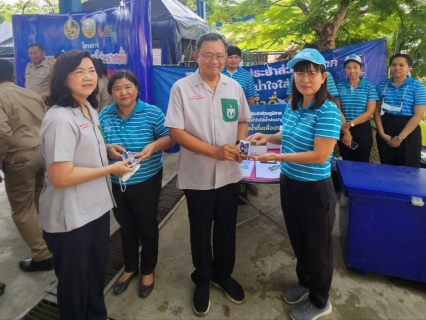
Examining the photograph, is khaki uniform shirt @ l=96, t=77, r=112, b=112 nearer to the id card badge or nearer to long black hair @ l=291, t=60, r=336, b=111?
long black hair @ l=291, t=60, r=336, b=111

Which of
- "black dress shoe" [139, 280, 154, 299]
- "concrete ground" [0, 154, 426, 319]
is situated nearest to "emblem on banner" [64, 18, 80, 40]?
"concrete ground" [0, 154, 426, 319]

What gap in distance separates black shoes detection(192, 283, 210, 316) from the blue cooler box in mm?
1215

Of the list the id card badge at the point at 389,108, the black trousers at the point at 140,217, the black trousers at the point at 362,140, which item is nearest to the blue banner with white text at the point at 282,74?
the black trousers at the point at 362,140

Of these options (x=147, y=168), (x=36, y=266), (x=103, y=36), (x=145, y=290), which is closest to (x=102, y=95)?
(x=103, y=36)

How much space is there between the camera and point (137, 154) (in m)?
1.84

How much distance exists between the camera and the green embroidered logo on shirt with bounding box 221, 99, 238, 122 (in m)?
1.88

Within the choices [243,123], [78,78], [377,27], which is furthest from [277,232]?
[377,27]

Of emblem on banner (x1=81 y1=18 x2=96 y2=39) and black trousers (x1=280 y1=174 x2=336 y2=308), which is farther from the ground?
emblem on banner (x1=81 y1=18 x2=96 y2=39)

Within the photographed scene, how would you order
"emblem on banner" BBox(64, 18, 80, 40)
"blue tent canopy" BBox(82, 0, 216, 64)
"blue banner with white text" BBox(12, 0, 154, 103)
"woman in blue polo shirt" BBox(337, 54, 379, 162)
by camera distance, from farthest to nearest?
"blue tent canopy" BBox(82, 0, 216, 64), "emblem on banner" BBox(64, 18, 80, 40), "blue banner with white text" BBox(12, 0, 154, 103), "woman in blue polo shirt" BBox(337, 54, 379, 162)

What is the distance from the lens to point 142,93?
502 centimetres

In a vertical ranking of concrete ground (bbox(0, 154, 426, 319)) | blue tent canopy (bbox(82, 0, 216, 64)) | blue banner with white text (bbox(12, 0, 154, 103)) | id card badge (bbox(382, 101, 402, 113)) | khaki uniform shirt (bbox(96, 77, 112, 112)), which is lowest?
concrete ground (bbox(0, 154, 426, 319))

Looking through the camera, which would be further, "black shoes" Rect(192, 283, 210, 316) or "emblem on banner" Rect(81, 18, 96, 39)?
"emblem on banner" Rect(81, 18, 96, 39)

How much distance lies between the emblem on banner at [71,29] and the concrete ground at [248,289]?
380 centimetres

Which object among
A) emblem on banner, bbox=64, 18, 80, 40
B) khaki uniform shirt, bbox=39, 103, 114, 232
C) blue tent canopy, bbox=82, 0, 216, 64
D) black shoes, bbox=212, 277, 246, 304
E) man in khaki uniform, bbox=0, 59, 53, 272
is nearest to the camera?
khaki uniform shirt, bbox=39, 103, 114, 232
